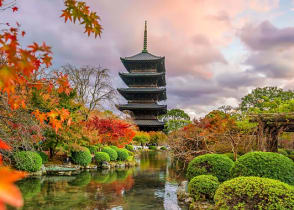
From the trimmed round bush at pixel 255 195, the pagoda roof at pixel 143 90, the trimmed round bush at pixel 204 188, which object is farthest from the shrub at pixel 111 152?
the pagoda roof at pixel 143 90

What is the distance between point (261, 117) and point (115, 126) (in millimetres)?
11006

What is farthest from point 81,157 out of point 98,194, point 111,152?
point 98,194

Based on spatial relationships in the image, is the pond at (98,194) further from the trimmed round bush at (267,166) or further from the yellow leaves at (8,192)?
the yellow leaves at (8,192)

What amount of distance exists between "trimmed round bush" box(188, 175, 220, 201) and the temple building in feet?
91.9

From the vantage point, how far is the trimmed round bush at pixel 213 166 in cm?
783

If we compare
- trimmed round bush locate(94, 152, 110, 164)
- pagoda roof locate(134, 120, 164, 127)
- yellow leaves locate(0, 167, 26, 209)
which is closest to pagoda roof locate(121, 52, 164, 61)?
pagoda roof locate(134, 120, 164, 127)

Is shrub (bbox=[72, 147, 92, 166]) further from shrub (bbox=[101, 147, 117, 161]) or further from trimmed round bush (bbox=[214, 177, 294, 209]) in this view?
trimmed round bush (bbox=[214, 177, 294, 209])

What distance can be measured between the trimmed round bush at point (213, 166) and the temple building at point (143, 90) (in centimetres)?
2670

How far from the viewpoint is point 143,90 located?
35500mm

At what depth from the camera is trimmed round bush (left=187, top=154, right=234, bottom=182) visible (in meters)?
7.83

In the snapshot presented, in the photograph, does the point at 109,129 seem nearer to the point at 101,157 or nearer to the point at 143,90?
the point at 101,157

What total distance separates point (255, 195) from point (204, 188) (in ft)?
8.31

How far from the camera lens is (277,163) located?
546 cm

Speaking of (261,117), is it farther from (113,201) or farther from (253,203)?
(113,201)
